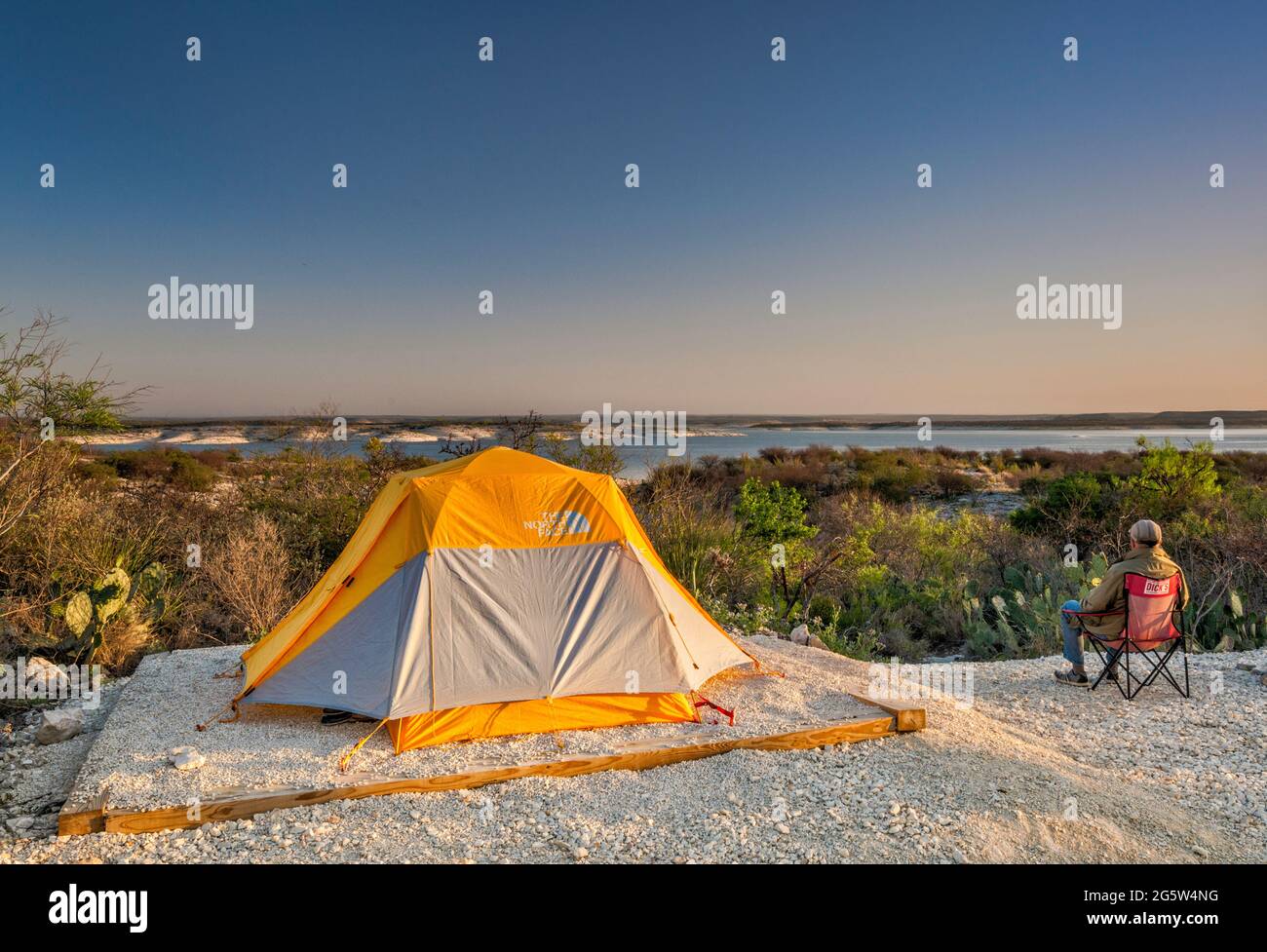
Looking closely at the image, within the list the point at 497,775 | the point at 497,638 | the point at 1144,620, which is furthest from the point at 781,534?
the point at 497,775

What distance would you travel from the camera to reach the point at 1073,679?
6.77 metres

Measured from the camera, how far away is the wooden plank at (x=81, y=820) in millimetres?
4031

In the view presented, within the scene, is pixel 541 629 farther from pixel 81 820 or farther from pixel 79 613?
pixel 79 613

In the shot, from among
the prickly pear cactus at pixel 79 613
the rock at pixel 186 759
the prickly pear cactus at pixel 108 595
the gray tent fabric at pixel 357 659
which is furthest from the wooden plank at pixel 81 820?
the prickly pear cactus at pixel 108 595

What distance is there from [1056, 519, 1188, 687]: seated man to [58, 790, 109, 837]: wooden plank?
683 cm

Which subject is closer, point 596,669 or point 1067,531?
point 596,669

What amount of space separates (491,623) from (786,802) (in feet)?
7.55

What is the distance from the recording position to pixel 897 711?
530 centimetres

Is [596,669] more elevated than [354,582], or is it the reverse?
[354,582]

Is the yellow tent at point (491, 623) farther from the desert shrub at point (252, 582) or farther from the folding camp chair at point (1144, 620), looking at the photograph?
the folding camp chair at point (1144, 620)

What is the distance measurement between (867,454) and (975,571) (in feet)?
68.0
